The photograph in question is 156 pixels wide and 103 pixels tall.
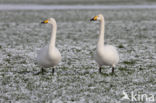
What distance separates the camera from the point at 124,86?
32.5 ft

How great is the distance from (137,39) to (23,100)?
46.0 ft

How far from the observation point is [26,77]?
37.0ft

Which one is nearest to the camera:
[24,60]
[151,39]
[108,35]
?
[24,60]

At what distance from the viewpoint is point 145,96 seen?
28.8ft

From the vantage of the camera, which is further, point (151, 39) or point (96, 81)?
point (151, 39)

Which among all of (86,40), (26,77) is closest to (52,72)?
(26,77)

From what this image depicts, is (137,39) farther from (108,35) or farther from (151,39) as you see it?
(108,35)

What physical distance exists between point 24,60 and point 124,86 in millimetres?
5896

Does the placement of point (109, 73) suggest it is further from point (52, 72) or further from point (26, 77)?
point (26, 77)

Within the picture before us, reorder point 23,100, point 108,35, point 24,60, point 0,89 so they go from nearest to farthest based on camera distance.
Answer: point 23,100
point 0,89
point 24,60
point 108,35

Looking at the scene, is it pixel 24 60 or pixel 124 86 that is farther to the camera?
pixel 24 60

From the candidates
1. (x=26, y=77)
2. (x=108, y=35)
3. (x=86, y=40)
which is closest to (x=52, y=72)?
(x=26, y=77)

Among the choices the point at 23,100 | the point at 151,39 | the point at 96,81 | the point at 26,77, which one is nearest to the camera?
the point at 23,100

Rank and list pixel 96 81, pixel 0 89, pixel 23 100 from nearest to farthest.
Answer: pixel 23 100 → pixel 0 89 → pixel 96 81
